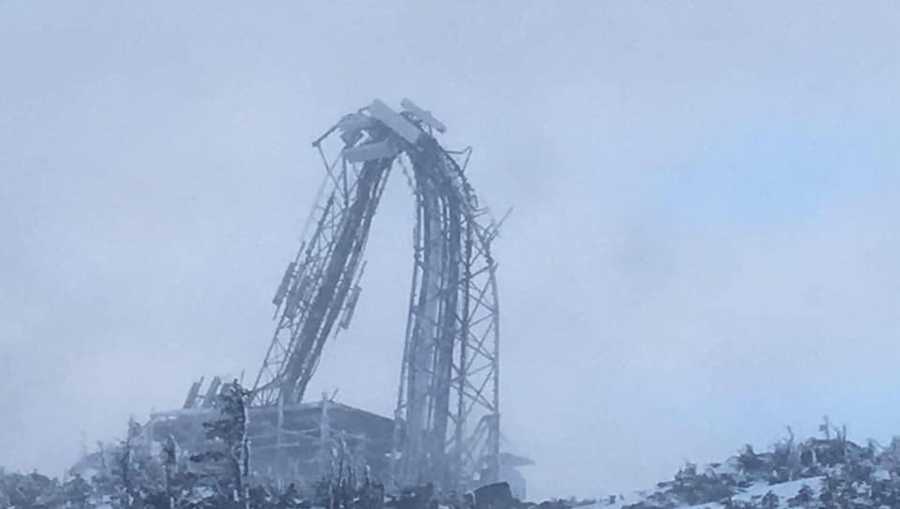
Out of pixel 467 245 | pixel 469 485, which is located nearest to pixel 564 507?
pixel 469 485

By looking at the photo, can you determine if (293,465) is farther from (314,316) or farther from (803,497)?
(803,497)

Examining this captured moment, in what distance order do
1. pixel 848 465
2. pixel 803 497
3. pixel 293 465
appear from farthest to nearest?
1. pixel 293 465
2. pixel 848 465
3. pixel 803 497

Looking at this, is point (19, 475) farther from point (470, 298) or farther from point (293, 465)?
point (470, 298)

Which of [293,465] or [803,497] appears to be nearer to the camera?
[803,497]

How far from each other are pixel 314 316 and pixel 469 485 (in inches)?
209

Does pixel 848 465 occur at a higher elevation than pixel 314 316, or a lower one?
lower

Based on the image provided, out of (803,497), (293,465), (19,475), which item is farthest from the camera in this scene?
(293,465)

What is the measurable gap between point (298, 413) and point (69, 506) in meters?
7.84

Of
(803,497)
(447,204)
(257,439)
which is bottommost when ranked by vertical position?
(803,497)

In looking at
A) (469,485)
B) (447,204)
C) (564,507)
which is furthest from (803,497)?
(447,204)

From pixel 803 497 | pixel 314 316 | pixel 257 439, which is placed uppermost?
pixel 314 316

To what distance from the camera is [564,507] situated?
→ 90.9 ft

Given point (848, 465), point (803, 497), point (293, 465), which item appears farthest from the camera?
point (293, 465)

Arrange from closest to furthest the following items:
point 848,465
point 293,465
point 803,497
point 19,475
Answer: point 803,497 → point 848,465 → point 19,475 → point 293,465
